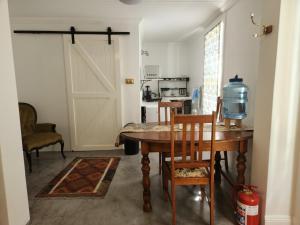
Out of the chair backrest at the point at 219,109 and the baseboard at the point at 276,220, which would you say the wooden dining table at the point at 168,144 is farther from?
the chair backrest at the point at 219,109

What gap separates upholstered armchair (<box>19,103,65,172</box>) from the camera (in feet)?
10.3

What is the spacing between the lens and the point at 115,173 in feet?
9.81

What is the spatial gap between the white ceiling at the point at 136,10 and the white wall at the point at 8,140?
1.56m

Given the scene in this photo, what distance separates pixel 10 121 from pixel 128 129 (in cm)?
113

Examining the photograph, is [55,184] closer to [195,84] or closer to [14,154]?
[14,154]

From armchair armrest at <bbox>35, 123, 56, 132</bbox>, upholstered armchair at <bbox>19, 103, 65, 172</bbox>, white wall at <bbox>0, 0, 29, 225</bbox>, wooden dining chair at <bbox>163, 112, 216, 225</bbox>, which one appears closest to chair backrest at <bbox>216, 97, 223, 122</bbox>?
wooden dining chair at <bbox>163, 112, 216, 225</bbox>

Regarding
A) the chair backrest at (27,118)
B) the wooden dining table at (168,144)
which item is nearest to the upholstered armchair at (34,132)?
the chair backrest at (27,118)

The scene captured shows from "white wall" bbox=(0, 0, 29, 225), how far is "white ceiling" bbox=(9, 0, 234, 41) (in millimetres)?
1555

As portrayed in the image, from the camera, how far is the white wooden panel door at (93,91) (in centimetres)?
375

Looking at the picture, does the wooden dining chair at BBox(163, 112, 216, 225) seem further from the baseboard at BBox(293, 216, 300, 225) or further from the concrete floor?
the baseboard at BBox(293, 216, 300, 225)

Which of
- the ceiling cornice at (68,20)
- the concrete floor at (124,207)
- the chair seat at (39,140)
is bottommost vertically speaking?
the concrete floor at (124,207)

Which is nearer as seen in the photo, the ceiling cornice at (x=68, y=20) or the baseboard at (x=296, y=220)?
the baseboard at (x=296, y=220)

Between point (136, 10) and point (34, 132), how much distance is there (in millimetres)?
2747

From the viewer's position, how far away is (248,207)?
68.7 inches
